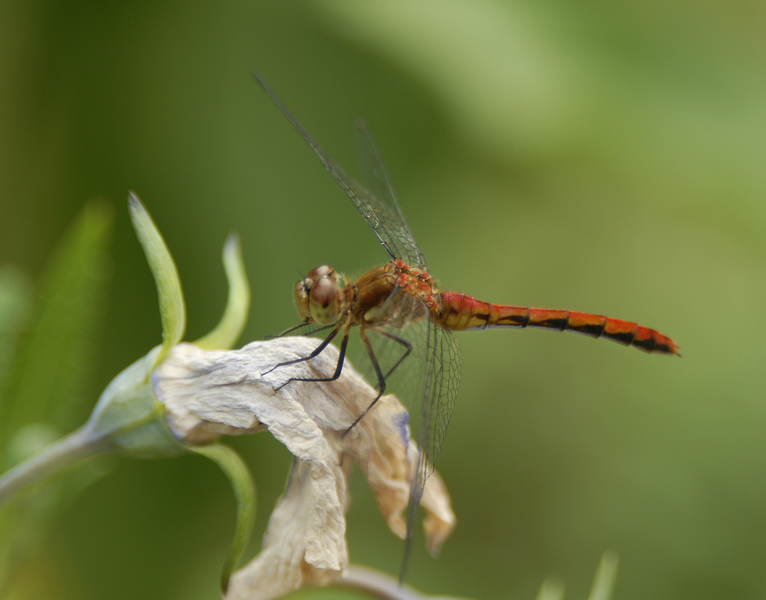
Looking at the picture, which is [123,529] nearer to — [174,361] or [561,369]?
[174,361]

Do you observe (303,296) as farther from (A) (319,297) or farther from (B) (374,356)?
(B) (374,356)

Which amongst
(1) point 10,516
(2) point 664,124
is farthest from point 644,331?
(1) point 10,516

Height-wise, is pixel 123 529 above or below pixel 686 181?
below

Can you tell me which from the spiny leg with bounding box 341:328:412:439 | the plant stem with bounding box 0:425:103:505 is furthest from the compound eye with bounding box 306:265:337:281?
the plant stem with bounding box 0:425:103:505

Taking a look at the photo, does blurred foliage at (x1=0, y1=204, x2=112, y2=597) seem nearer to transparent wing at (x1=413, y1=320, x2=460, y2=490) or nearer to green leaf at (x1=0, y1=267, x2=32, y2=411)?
green leaf at (x1=0, y1=267, x2=32, y2=411)

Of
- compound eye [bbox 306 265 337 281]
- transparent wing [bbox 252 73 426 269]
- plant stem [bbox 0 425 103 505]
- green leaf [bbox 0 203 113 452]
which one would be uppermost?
transparent wing [bbox 252 73 426 269]
